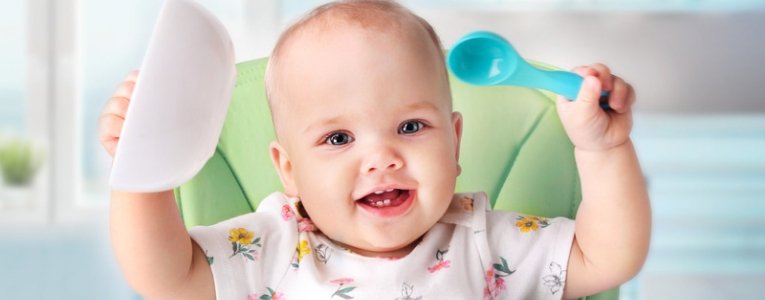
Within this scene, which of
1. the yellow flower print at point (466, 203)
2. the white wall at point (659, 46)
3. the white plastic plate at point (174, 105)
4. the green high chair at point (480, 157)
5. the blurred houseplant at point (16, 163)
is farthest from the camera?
the blurred houseplant at point (16, 163)

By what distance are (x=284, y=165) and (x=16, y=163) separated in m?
2.75

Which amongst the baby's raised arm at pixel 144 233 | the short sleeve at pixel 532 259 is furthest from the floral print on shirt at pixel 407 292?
the baby's raised arm at pixel 144 233

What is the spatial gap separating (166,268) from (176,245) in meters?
0.02

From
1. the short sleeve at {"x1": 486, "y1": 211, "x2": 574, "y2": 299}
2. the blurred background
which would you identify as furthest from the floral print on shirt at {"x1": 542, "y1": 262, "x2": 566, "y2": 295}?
the blurred background

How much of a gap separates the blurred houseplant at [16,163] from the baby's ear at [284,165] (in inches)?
103

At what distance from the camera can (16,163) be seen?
355 cm

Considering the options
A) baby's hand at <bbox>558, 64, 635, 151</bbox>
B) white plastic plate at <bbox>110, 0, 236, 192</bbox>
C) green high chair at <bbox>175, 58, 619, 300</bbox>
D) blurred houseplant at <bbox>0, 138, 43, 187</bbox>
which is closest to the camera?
white plastic plate at <bbox>110, 0, 236, 192</bbox>

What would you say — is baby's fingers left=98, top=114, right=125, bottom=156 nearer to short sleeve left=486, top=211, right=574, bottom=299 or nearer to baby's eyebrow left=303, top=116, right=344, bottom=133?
baby's eyebrow left=303, top=116, right=344, bottom=133

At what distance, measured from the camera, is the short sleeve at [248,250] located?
1.01 m

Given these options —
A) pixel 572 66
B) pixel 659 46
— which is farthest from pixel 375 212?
pixel 659 46

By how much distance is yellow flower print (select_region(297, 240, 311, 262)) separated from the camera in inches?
40.8

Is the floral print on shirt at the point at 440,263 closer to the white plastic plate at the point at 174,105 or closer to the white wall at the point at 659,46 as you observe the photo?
the white plastic plate at the point at 174,105

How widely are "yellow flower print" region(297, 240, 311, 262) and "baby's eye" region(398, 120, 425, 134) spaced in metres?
0.16

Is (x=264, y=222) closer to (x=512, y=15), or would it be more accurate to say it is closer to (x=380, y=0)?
(x=380, y=0)
